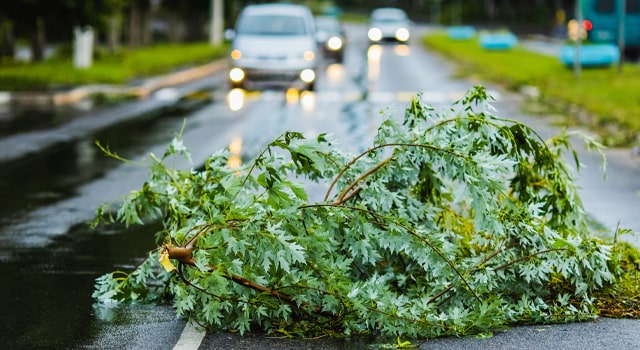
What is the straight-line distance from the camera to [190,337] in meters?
6.80

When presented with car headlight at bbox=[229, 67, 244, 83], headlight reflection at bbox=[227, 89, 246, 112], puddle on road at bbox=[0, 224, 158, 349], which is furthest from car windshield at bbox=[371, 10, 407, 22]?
puddle on road at bbox=[0, 224, 158, 349]

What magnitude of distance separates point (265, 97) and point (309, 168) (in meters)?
20.0

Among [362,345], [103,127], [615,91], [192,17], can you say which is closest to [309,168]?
[362,345]

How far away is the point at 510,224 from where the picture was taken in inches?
285

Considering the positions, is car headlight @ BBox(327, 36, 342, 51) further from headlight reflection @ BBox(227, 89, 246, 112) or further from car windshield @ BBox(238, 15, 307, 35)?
headlight reflection @ BBox(227, 89, 246, 112)

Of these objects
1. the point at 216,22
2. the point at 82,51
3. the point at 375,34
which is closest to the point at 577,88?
the point at 82,51

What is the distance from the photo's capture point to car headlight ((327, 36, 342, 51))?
148ft

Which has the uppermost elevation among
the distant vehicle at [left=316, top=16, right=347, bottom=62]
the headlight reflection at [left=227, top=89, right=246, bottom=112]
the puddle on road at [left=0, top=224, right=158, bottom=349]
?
the puddle on road at [left=0, top=224, right=158, bottom=349]

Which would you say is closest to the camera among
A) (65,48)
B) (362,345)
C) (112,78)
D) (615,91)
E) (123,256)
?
(362,345)

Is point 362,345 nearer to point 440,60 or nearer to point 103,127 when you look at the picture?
point 103,127

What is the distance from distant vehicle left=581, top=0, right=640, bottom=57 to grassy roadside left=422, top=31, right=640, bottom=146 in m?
2.12

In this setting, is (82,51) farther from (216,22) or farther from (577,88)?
(216,22)

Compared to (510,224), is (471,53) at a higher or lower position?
lower

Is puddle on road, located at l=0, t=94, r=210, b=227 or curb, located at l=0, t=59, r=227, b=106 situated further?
curb, located at l=0, t=59, r=227, b=106
